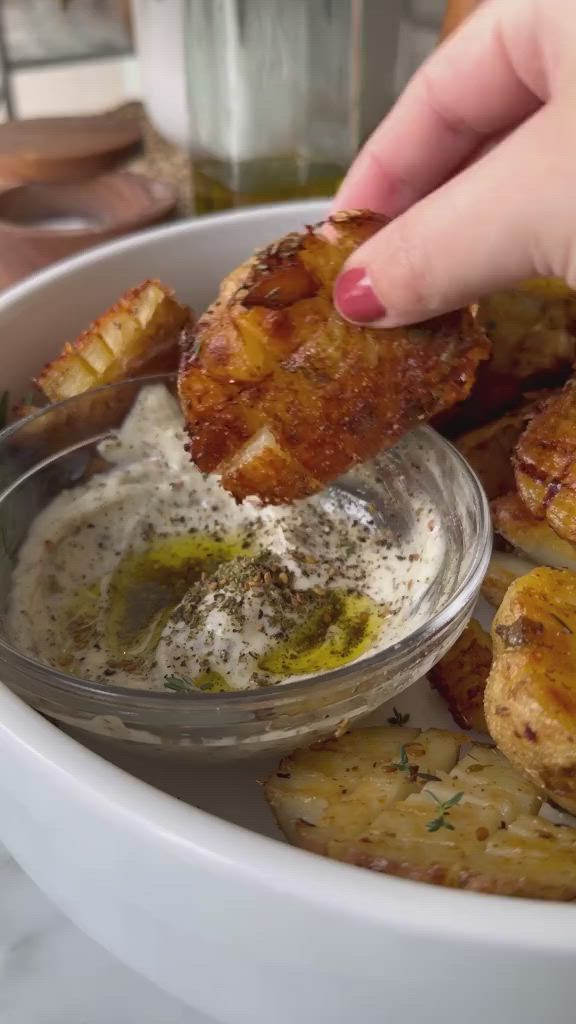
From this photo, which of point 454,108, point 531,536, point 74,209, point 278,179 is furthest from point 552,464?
point 74,209

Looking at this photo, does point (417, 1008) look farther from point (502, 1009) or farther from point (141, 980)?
point (141, 980)

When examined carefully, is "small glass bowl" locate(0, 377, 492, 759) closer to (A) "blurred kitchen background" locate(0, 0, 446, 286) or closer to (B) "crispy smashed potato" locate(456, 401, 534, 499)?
(B) "crispy smashed potato" locate(456, 401, 534, 499)

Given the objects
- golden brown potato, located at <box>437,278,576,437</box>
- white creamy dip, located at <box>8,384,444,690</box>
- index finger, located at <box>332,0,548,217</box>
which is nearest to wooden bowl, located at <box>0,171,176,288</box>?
index finger, located at <box>332,0,548,217</box>

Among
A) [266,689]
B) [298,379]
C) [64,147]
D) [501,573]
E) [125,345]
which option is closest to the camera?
[266,689]

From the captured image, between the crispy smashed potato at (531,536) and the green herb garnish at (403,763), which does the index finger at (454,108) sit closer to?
the crispy smashed potato at (531,536)

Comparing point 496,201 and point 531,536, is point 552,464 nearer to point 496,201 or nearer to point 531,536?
point 531,536

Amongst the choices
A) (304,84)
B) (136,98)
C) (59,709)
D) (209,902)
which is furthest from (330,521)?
(136,98)
